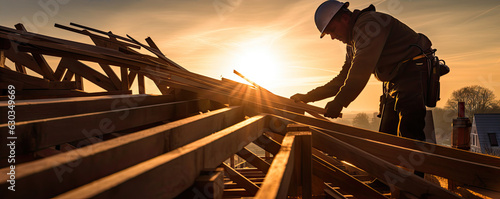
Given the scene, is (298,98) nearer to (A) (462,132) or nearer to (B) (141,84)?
(A) (462,132)

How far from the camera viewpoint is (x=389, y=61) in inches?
158

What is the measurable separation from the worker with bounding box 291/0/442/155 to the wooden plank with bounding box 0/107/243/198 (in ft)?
8.94

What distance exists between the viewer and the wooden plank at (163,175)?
2.86 feet

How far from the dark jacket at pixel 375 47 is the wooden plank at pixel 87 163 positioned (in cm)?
269

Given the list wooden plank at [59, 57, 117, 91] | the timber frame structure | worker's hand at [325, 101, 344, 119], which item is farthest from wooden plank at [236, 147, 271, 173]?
wooden plank at [59, 57, 117, 91]

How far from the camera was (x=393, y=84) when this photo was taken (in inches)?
165

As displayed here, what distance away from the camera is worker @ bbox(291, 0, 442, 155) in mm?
3746

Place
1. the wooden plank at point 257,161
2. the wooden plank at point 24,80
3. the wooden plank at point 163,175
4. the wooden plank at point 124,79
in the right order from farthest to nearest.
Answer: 1. the wooden plank at point 124,79
2. the wooden plank at point 257,161
3. the wooden plank at point 24,80
4. the wooden plank at point 163,175

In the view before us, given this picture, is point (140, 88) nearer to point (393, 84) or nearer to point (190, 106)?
point (190, 106)

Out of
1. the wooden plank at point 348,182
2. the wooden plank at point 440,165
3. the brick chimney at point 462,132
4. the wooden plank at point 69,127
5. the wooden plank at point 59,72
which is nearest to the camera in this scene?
the wooden plank at point 69,127

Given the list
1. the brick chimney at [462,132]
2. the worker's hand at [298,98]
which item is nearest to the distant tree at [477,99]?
the brick chimney at [462,132]

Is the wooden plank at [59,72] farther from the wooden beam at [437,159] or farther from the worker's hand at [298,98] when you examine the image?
the wooden beam at [437,159]

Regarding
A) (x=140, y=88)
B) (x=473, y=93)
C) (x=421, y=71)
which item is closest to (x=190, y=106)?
(x=421, y=71)

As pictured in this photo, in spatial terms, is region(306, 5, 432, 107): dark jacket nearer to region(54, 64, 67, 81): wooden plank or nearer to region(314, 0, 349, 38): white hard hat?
region(314, 0, 349, 38): white hard hat
